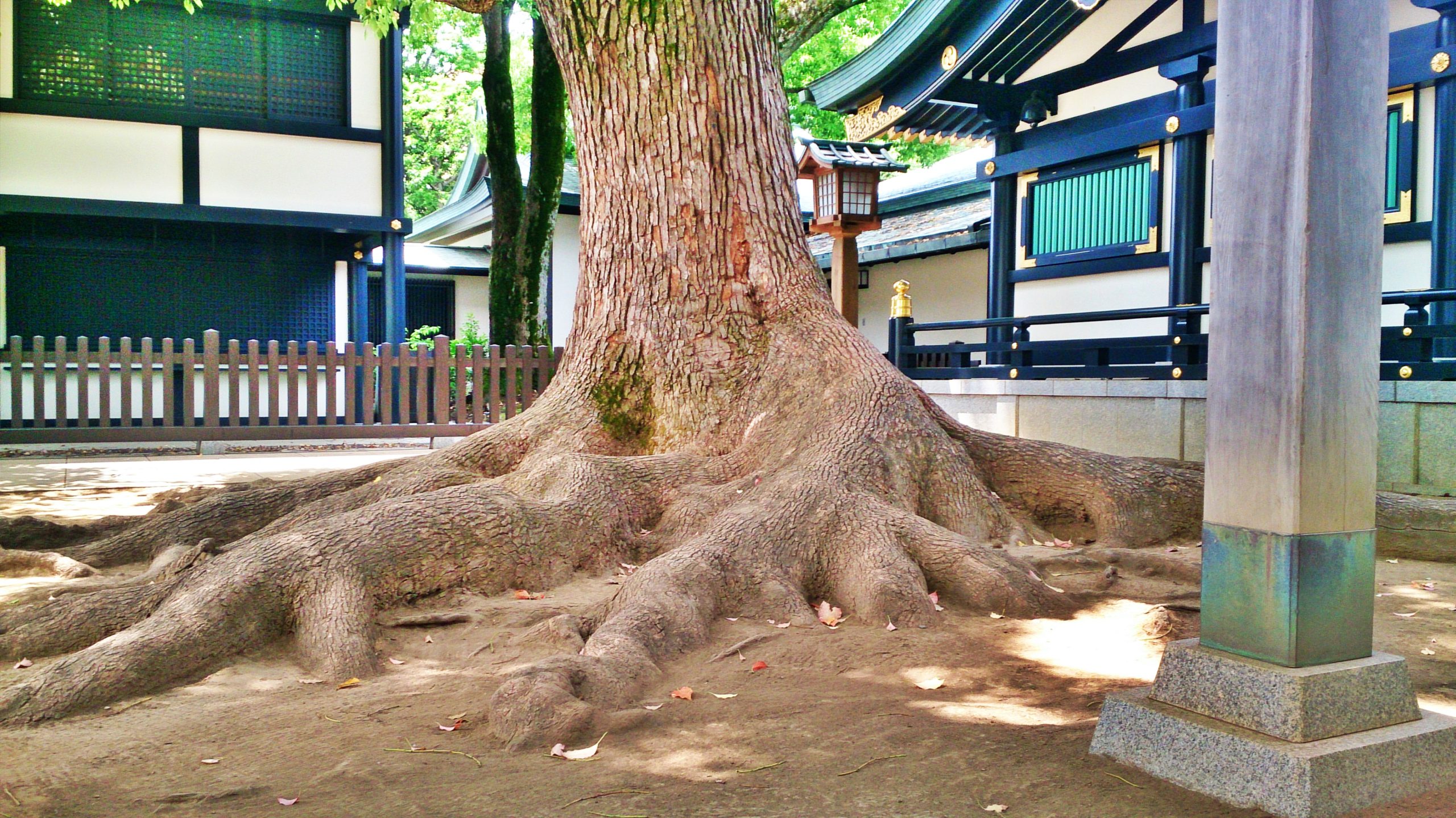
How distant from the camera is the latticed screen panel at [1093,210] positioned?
10.7 meters

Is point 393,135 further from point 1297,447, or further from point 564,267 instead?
point 1297,447

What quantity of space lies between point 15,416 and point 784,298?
1004cm

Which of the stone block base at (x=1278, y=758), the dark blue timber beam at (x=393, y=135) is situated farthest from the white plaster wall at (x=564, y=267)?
the stone block base at (x=1278, y=758)

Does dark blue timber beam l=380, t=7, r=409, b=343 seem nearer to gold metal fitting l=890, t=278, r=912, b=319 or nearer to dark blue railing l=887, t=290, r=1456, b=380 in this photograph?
gold metal fitting l=890, t=278, r=912, b=319

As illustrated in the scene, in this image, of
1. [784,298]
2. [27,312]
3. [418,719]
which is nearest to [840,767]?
[418,719]

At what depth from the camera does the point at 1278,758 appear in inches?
97.3

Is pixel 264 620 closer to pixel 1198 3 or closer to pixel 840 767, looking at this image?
pixel 840 767

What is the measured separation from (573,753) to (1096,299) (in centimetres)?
972

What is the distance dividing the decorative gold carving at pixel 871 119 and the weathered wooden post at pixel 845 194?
1168 mm

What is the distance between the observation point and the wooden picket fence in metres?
11.6

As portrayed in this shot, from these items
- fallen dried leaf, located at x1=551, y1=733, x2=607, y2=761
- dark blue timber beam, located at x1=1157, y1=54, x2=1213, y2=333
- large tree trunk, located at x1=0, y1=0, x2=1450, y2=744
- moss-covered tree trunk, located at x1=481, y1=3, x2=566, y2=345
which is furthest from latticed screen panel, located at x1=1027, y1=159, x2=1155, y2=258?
fallen dried leaf, located at x1=551, y1=733, x2=607, y2=761

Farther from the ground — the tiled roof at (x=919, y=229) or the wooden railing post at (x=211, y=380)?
the tiled roof at (x=919, y=229)

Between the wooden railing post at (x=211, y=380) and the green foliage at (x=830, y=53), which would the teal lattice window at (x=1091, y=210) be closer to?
the wooden railing post at (x=211, y=380)

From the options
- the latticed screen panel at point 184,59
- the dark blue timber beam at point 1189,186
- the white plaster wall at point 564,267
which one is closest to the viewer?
the dark blue timber beam at point 1189,186
